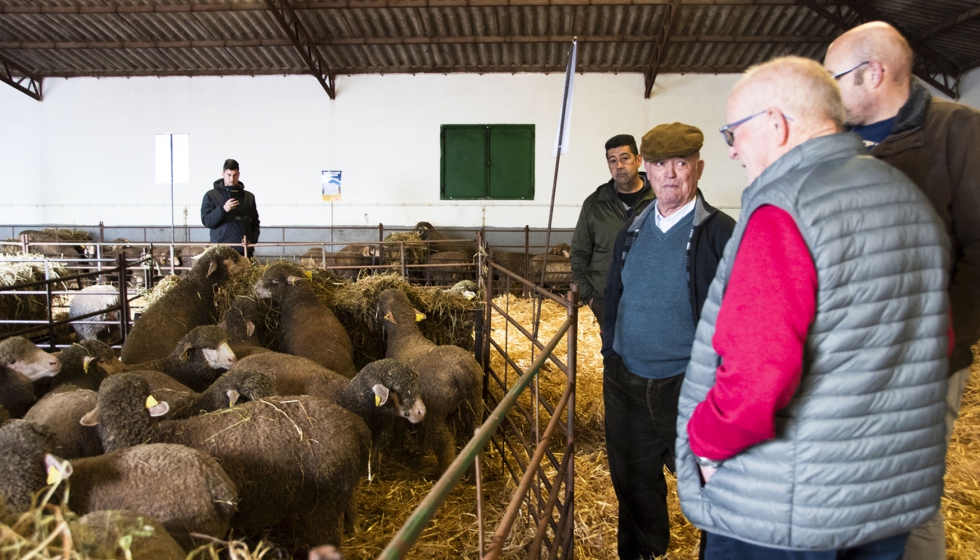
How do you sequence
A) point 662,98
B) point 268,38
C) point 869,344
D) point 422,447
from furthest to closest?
point 662,98, point 268,38, point 422,447, point 869,344

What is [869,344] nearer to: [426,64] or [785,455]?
[785,455]

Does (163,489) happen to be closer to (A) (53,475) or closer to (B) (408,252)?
(A) (53,475)

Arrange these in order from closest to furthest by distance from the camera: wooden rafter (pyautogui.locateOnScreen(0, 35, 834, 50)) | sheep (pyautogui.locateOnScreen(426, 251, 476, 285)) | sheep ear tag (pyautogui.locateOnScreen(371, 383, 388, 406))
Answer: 1. sheep ear tag (pyautogui.locateOnScreen(371, 383, 388, 406))
2. sheep (pyautogui.locateOnScreen(426, 251, 476, 285))
3. wooden rafter (pyautogui.locateOnScreen(0, 35, 834, 50))

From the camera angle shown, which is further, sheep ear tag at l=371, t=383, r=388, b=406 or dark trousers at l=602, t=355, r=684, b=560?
sheep ear tag at l=371, t=383, r=388, b=406

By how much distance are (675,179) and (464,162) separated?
12829 millimetres

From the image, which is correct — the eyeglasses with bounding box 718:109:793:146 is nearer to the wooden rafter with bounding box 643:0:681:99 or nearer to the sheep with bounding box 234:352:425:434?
the sheep with bounding box 234:352:425:434

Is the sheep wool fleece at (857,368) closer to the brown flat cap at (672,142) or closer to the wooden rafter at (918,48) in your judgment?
the brown flat cap at (672,142)

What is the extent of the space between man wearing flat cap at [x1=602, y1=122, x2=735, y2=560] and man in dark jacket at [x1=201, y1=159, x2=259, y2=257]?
628 cm

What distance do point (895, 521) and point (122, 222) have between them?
18.0m

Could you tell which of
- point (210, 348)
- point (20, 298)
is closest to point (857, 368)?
point (210, 348)

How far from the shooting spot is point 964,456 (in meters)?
4.46

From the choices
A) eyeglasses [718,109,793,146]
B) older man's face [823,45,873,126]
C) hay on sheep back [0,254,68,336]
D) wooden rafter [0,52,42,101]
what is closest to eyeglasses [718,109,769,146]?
eyeglasses [718,109,793,146]

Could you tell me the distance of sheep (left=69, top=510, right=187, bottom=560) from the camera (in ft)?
5.40

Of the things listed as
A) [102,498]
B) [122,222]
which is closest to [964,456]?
[102,498]
